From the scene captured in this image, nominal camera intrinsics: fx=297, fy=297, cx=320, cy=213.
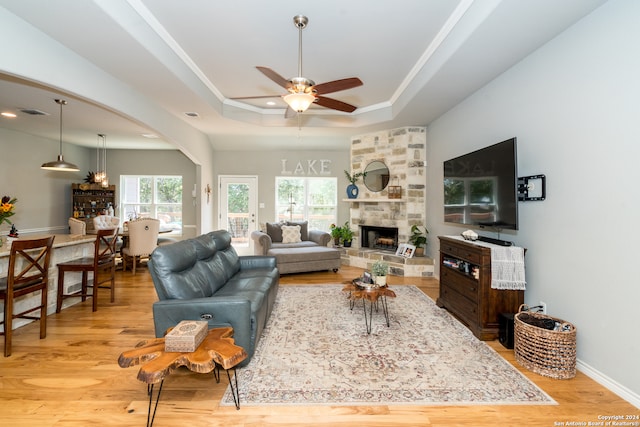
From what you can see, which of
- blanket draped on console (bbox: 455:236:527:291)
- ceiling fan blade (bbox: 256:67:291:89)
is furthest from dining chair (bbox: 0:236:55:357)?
blanket draped on console (bbox: 455:236:527:291)

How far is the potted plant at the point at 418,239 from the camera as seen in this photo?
5.46m

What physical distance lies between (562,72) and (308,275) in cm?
444

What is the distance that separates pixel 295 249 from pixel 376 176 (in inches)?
87.8

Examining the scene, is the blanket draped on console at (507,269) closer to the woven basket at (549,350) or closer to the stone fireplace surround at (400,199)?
the woven basket at (549,350)

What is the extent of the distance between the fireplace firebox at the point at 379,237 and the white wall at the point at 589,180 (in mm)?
2888

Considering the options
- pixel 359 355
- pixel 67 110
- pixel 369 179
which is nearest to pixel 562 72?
pixel 359 355

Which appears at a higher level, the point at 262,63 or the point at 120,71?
the point at 262,63

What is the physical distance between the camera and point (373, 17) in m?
2.80

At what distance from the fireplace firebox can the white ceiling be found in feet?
7.29

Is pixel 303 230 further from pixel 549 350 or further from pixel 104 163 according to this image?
pixel 104 163

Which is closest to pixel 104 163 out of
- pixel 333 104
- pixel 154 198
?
pixel 154 198

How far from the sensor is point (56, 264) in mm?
3684

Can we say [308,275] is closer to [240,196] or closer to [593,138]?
[240,196]

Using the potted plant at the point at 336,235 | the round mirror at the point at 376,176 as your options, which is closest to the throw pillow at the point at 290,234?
the potted plant at the point at 336,235
